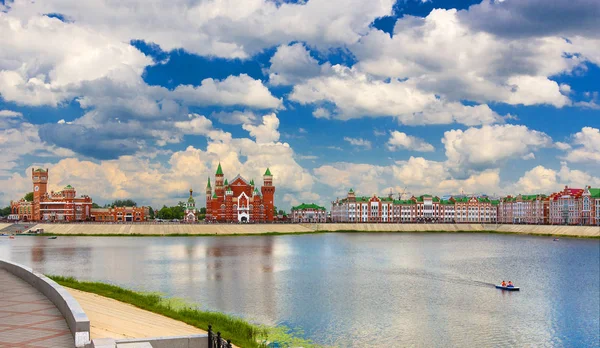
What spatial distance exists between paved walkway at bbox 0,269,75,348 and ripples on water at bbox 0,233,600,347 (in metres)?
15.6

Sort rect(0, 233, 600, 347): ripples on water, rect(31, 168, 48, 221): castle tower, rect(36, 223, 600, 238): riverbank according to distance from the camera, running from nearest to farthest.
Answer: rect(0, 233, 600, 347): ripples on water, rect(36, 223, 600, 238): riverbank, rect(31, 168, 48, 221): castle tower

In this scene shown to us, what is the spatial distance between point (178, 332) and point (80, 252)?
6824 centimetres

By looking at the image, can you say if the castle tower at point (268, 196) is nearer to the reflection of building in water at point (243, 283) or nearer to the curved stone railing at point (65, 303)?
the reflection of building in water at point (243, 283)

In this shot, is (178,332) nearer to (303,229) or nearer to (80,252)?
(80,252)

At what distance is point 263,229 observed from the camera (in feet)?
518

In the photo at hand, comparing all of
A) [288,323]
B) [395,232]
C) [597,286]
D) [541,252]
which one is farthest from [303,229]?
[288,323]

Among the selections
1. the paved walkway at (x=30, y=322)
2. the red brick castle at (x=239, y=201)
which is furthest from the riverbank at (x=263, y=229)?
the paved walkway at (x=30, y=322)

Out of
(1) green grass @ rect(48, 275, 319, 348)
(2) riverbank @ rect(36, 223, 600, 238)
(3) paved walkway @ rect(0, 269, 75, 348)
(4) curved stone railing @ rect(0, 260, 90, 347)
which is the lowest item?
(2) riverbank @ rect(36, 223, 600, 238)

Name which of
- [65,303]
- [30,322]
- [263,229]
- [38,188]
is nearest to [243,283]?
[65,303]

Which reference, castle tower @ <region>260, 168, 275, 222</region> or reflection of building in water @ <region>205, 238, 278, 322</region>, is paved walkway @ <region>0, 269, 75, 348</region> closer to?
reflection of building in water @ <region>205, 238, 278, 322</region>

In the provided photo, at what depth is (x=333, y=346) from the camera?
2911cm

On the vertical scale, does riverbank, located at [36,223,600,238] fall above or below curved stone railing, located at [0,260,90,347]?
below

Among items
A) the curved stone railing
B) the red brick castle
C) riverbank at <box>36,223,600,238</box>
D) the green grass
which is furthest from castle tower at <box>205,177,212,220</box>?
the curved stone railing

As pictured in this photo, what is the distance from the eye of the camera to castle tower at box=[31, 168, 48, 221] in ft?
568
